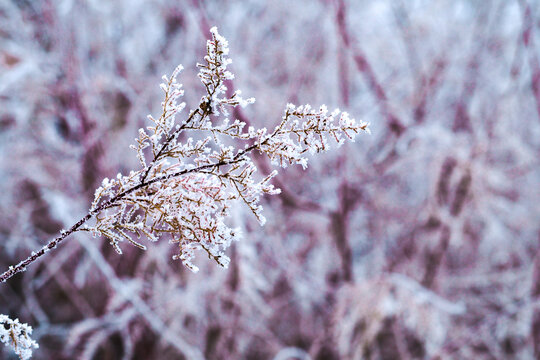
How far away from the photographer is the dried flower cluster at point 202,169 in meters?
0.39

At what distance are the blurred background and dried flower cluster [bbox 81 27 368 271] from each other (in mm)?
1335

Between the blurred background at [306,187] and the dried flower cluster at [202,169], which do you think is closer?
the dried flower cluster at [202,169]

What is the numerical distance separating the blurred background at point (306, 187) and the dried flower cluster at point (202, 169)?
134 centimetres

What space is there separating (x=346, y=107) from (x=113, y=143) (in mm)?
1278

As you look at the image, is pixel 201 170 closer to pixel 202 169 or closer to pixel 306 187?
pixel 202 169

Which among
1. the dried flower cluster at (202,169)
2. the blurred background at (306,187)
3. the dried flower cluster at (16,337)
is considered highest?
the blurred background at (306,187)

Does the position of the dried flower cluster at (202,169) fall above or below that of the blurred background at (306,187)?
below

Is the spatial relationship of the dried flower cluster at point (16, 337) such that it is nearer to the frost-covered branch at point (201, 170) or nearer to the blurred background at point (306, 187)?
the frost-covered branch at point (201, 170)

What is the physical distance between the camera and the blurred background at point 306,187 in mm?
1938

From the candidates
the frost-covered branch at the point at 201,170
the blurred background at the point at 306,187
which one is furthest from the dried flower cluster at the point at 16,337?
the blurred background at the point at 306,187

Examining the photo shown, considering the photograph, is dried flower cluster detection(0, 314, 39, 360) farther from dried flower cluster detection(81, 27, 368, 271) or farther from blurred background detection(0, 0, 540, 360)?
blurred background detection(0, 0, 540, 360)

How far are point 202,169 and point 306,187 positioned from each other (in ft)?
7.02

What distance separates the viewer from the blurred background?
6.36 ft

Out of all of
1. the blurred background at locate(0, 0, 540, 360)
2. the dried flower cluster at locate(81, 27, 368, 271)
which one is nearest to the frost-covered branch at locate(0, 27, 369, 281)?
the dried flower cluster at locate(81, 27, 368, 271)
